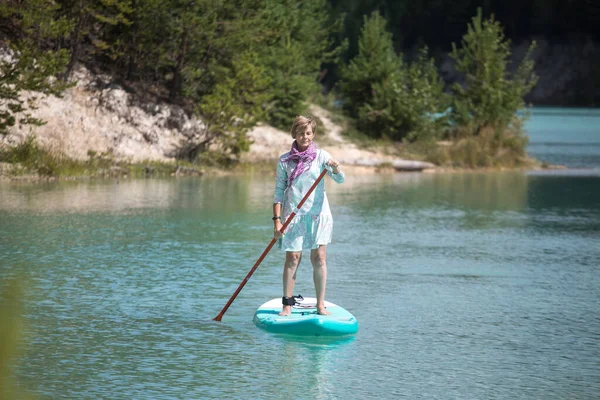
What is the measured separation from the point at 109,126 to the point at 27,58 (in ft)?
13.1

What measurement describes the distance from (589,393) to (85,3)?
2118cm

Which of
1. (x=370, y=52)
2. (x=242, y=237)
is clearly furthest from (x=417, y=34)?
(x=242, y=237)

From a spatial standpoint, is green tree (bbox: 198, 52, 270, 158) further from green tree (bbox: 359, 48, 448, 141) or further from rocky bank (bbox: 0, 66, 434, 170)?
green tree (bbox: 359, 48, 448, 141)

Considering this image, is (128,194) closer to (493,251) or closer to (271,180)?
(271,180)

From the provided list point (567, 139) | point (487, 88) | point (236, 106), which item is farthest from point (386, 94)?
point (567, 139)

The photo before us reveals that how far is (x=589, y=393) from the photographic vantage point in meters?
6.98

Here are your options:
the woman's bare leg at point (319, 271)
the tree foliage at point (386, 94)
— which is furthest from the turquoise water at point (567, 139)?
the woman's bare leg at point (319, 271)

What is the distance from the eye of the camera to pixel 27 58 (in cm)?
2261

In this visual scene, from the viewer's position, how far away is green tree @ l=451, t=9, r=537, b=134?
107 feet

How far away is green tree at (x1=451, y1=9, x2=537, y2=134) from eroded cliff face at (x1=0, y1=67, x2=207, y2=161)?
9293mm

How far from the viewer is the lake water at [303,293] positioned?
7246 mm

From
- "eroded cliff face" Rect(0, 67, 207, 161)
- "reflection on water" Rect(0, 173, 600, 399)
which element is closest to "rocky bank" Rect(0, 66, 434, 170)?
"eroded cliff face" Rect(0, 67, 207, 161)

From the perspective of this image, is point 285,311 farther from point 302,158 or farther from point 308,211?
point 302,158

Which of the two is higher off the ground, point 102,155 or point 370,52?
point 370,52
